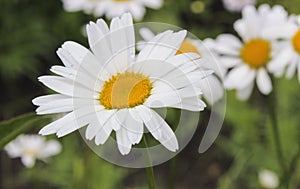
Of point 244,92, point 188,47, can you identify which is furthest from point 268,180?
point 188,47

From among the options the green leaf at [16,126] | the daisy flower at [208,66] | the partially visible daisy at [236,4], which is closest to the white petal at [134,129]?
the green leaf at [16,126]

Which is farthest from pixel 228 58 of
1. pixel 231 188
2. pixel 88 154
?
pixel 231 188

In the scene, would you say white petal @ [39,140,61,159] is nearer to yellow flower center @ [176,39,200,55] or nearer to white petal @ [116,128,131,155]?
yellow flower center @ [176,39,200,55]

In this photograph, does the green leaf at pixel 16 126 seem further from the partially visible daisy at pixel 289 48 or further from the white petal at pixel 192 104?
the partially visible daisy at pixel 289 48

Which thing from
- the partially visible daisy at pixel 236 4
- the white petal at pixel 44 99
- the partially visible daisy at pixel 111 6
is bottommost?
the partially visible daisy at pixel 236 4

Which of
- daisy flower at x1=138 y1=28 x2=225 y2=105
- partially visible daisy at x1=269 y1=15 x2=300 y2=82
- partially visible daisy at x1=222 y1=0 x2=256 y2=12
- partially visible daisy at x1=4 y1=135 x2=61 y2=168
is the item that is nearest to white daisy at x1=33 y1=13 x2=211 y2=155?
daisy flower at x1=138 y1=28 x2=225 y2=105

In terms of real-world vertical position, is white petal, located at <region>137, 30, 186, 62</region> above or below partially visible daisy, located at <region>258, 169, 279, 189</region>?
above

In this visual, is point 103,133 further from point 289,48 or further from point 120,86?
point 289,48
